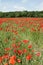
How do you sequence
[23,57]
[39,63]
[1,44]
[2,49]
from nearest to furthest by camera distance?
[39,63] → [23,57] → [2,49] → [1,44]

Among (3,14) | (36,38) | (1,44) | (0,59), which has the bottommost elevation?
(3,14)

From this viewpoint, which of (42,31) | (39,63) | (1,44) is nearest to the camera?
(39,63)

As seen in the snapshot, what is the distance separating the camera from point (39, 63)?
3873mm

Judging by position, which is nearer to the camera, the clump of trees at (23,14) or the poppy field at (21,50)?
the poppy field at (21,50)

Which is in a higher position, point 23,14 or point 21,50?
point 21,50

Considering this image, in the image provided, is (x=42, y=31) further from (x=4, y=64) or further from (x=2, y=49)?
(x=4, y=64)

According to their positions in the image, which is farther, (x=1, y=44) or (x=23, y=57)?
(x=1, y=44)

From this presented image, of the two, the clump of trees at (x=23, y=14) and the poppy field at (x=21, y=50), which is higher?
the poppy field at (x=21, y=50)

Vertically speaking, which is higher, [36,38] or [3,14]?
[36,38]

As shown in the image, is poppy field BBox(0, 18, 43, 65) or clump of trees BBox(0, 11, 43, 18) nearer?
poppy field BBox(0, 18, 43, 65)

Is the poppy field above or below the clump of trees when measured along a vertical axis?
above

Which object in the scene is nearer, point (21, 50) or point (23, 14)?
point (21, 50)

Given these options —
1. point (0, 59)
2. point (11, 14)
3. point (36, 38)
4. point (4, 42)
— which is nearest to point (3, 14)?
point (11, 14)

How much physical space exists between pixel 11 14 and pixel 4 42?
3016 cm
